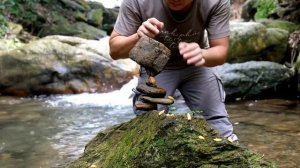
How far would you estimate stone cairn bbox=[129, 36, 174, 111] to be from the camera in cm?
276

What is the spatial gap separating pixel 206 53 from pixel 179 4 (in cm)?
38

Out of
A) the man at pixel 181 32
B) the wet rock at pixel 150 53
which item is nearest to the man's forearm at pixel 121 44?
the man at pixel 181 32

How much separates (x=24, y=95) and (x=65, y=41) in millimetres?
1904

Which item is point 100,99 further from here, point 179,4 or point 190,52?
point 190,52

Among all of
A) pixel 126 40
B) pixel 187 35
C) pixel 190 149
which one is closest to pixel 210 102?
pixel 187 35

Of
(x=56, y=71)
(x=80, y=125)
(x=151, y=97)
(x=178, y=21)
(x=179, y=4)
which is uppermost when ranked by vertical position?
(x=179, y=4)

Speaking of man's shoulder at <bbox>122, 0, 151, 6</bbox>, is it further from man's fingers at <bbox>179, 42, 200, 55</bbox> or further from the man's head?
man's fingers at <bbox>179, 42, 200, 55</bbox>

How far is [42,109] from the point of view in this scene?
8.34m

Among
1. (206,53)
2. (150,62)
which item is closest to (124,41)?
(150,62)

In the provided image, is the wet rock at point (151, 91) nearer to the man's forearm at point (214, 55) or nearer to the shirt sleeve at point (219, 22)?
the man's forearm at point (214, 55)

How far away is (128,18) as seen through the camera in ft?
10.5

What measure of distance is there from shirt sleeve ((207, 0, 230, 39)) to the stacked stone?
0.57 metres

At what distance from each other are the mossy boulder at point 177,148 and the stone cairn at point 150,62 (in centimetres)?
11

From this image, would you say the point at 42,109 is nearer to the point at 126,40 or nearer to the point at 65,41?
the point at 65,41
